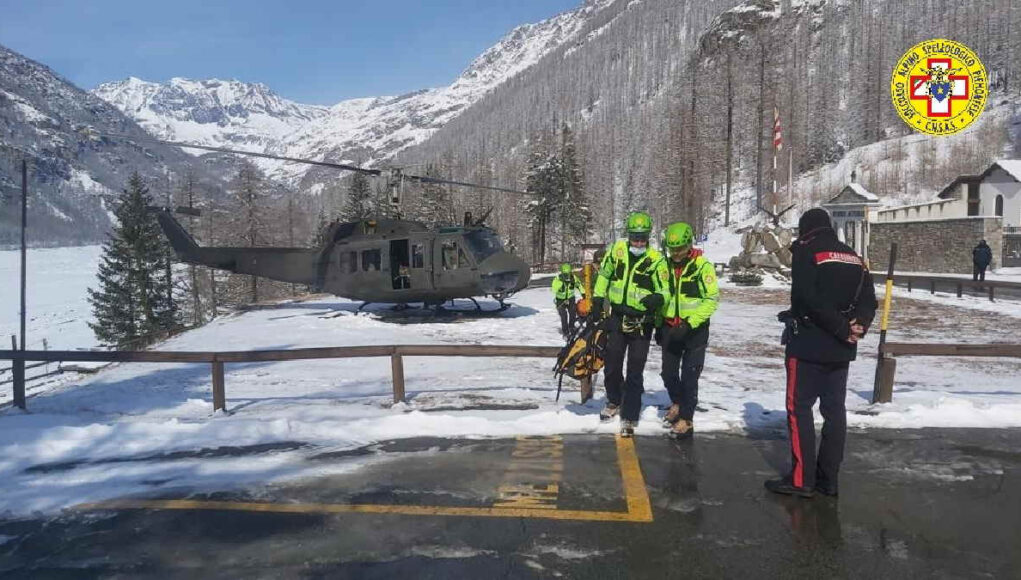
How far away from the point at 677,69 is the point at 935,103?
135 m

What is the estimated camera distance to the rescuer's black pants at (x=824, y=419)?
4523 millimetres

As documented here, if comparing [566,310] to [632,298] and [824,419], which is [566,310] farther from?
[824,419]

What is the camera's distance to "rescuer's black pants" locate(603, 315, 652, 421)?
603 centimetres

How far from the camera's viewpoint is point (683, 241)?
19.2 ft

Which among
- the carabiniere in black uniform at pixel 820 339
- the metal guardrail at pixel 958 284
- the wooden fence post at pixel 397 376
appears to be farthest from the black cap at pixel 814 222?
the metal guardrail at pixel 958 284

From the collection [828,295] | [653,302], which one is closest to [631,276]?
[653,302]

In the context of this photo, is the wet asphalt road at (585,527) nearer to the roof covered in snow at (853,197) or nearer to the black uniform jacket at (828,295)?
the black uniform jacket at (828,295)

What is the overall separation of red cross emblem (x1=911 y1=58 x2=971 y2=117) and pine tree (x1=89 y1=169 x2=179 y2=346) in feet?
134

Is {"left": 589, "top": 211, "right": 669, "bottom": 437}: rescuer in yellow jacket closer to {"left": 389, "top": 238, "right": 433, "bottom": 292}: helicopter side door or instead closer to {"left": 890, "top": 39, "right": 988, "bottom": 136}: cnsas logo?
{"left": 389, "top": 238, "right": 433, "bottom": 292}: helicopter side door

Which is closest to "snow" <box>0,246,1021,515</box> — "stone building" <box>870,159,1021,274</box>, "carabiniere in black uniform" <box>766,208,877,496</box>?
"carabiniere in black uniform" <box>766,208,877,496</box>

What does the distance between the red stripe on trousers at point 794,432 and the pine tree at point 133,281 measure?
3961cm

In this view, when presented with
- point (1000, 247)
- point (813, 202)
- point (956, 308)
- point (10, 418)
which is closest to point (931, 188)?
point (813, 202)

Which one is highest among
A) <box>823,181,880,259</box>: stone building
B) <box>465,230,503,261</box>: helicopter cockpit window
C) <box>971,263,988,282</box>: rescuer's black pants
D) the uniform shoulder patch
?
<box>823,181,880,259</box>: stone building

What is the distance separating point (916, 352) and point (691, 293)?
332 centimetres
